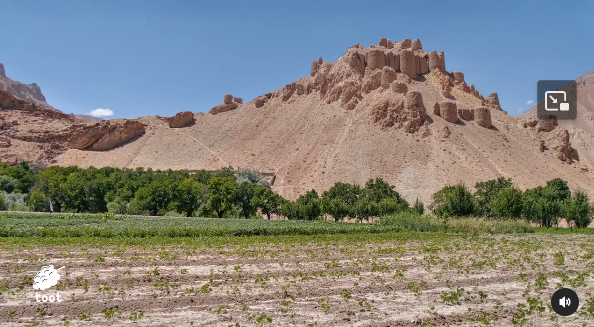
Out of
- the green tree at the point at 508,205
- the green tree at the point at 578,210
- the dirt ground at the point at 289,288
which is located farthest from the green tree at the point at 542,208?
the dirt ground at the point at 289,288

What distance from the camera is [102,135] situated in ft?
393

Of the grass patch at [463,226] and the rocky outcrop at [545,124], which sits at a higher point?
the rocky outcrop at [545,124]

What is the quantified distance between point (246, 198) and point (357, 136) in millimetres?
32362

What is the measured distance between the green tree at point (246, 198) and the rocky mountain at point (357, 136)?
1483cm

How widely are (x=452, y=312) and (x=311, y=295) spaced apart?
3.70 m

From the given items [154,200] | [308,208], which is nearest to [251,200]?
[308,208]

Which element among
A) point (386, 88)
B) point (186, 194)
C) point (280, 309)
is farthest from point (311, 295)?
point (386, 88)

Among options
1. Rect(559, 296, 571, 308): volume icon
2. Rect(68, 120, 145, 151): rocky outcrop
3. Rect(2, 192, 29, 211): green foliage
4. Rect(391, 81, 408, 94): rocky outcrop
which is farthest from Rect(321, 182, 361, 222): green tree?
Rect(68, 120, 145, 151): rocky outcrop

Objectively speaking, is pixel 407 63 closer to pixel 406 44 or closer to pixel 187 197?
pixel 406 44

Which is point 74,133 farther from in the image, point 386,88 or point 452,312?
point 452,312

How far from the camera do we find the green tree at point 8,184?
80.8 meters

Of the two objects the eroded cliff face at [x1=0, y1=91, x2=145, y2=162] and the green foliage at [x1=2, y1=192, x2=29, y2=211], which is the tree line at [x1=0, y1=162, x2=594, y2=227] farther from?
the eroded cliff face at [x1=0, y1=91, x2=145, y2=162]

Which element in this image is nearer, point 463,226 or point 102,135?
point 463,226

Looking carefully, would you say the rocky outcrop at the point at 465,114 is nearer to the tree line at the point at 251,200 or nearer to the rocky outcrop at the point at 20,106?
the tree line at the point at 251,200
